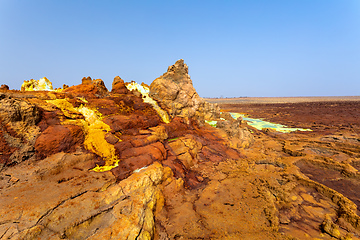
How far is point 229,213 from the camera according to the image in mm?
6402

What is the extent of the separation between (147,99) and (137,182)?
29.5 ft

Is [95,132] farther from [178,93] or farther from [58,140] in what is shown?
[178,93]

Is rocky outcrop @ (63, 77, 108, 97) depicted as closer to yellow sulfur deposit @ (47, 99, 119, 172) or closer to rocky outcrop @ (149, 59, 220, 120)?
yellow sulfur deposit @ (47, 99, 119, 172)

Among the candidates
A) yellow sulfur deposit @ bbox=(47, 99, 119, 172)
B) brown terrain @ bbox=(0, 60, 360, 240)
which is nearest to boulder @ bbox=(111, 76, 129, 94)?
brown terrain @ bbox=(0, 60, 360, 240)

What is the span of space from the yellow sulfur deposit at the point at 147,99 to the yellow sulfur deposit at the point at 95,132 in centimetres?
469

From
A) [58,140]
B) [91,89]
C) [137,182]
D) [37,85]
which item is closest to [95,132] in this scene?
[58,140]

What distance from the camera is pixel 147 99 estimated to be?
14164mm

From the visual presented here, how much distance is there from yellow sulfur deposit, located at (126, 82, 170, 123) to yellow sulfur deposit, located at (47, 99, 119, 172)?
4.69 m

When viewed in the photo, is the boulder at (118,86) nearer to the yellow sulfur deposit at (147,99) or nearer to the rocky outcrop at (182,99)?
the yellow sulfur deposit at (147,99)

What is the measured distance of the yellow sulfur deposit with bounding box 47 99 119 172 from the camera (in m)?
7.25

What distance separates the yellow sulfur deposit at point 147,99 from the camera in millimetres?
12878

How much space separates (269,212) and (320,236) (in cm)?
158

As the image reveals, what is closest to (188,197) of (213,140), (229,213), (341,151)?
(229,213)

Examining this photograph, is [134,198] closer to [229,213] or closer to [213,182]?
[229,213]
